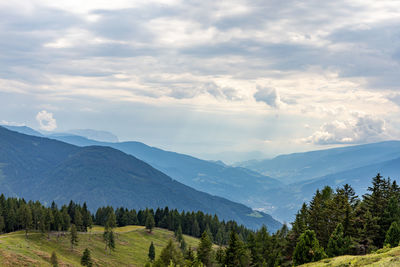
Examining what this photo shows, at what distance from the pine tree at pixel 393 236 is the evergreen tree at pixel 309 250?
10.7 meters

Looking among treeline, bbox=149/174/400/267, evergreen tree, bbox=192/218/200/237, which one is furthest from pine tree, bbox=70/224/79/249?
evergreen tree, bbox=192/218/200/237

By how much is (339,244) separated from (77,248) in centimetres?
9555

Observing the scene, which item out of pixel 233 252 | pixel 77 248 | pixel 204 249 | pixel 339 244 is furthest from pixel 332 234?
pixel 77 248

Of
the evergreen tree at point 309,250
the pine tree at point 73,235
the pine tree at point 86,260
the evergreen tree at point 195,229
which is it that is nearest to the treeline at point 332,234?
the evergreen tree at point 309,250

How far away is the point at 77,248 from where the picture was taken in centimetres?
12088

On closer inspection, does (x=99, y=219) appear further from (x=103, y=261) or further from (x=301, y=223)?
(x=301, y=223)

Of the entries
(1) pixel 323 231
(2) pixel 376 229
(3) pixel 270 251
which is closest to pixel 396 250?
(2) pixel 376 229

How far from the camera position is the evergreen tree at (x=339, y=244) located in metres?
Result: 57.5

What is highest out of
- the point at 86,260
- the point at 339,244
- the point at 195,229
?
the point at 339,244

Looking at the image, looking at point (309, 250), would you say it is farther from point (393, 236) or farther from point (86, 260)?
point (86, 260)

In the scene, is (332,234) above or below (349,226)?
below

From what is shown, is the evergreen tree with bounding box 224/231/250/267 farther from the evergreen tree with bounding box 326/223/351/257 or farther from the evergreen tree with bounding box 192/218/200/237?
the evergreen tree with bounding box 192/218/200/237

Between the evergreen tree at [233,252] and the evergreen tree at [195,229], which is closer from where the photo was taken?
the evergreen tree at [233,252]

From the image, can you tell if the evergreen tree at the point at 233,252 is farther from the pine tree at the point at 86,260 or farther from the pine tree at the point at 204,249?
the pine tree at the point at 86,260
